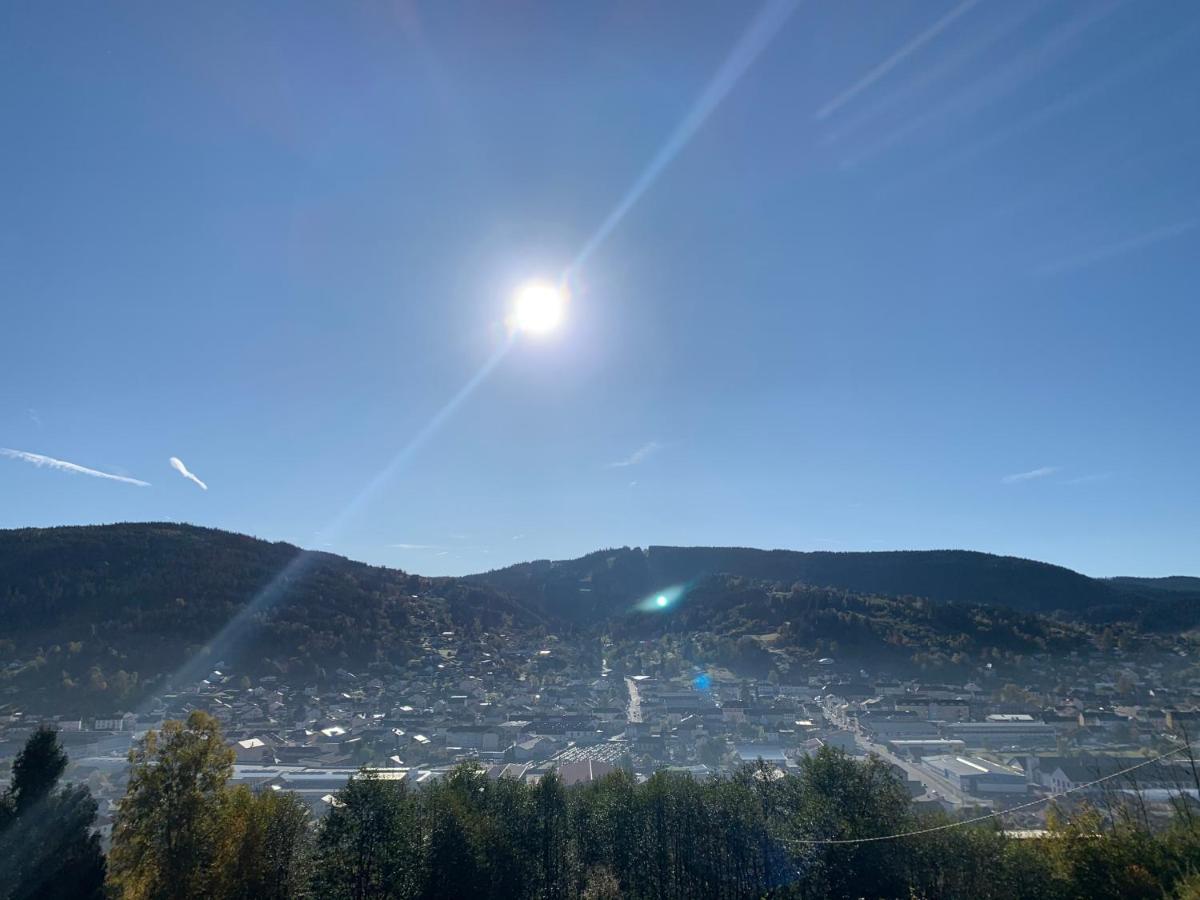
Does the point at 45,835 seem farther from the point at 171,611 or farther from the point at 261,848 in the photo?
the point at 171,611

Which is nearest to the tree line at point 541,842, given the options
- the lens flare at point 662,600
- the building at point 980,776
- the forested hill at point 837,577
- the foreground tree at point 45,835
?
the foreground tree at point 45,835

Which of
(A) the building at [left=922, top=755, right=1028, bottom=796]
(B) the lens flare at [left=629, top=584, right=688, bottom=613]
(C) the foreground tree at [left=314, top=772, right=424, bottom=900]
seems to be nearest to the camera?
(C) the foreground tree at [left=314, top=772, right=424, bottom=900]

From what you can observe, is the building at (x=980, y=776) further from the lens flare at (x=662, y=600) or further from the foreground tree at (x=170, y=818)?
the lens flare at (x=662, y=600)

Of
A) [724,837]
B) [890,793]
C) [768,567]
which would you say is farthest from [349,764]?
[768,567]

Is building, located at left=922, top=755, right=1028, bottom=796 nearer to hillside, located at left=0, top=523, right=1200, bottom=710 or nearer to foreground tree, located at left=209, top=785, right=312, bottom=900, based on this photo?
foreground tree, located at left=209, top=785, right=312, bottom=900

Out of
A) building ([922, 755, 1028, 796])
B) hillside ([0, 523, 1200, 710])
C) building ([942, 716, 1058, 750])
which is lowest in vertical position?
building ([922, 755, 1028, 796])

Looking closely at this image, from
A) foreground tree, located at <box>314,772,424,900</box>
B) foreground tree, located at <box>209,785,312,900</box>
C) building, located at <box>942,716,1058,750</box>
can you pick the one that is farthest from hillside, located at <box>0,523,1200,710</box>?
foreground tree, located at <box>314,772,424,900</box>

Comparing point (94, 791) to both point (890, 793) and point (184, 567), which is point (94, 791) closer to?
point (890, 793)
